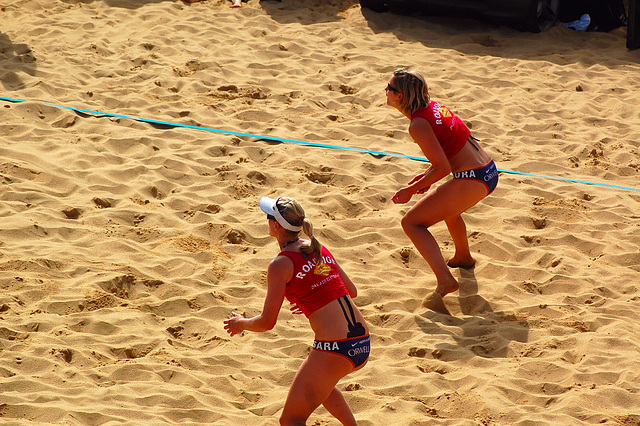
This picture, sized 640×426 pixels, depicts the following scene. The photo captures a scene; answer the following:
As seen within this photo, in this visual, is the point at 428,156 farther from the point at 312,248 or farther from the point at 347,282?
the point at 312,248

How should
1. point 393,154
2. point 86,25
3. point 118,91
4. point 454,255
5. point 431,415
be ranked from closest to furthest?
point 431,415 < point 454,255 < point 393,154 < point 118,91 < point 86,25

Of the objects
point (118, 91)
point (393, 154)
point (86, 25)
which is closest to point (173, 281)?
point (393, 154)

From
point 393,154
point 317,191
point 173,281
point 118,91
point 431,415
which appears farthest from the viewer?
point 118,91

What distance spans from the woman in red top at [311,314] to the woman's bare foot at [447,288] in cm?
154

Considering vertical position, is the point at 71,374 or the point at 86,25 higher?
the point at 86,25

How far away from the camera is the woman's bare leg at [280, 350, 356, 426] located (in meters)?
3.23

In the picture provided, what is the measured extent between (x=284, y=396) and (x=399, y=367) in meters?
0.74

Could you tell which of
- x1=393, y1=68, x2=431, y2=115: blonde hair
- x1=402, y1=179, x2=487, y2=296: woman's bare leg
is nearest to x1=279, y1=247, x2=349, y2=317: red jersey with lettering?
x1=402, y1=179, x2=487, y2=296: woman's bare leg

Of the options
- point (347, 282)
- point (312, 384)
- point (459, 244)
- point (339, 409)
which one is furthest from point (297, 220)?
point (459, 244)

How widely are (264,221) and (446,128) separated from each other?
173cm

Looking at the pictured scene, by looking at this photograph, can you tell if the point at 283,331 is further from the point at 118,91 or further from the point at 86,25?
the point at 86,25

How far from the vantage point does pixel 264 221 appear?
5.71 meters

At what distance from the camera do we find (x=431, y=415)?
3814 millimetres

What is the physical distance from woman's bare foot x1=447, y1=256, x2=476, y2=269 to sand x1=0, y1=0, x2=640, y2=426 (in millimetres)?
93
